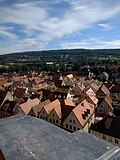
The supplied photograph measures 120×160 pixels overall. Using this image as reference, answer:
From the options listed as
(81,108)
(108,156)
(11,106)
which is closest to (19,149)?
(108,156)

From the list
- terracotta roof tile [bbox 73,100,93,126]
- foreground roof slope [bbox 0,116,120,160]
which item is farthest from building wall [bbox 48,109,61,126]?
foreground roof slope [bbox 0,116,120,160]

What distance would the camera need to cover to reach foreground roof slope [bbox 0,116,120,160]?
4.23 m

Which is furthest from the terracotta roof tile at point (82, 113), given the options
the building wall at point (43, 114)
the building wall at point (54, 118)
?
the building wall at point (43, 114)

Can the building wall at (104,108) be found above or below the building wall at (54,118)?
below

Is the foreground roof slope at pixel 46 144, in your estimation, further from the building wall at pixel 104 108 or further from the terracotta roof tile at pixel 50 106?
the building wall at pixel 104 108

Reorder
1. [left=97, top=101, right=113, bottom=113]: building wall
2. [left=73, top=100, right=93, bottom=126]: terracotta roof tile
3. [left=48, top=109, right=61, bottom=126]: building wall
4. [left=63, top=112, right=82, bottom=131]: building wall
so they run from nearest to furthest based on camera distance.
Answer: [left=63, top=112, right=82, bottom=131]: building wall < [left=73, top=100, right=93, bottom=126]: terracotta roof tile < [left=48, top=109, right=61, bottom=126]: building wall < [left=97, top=101, right=113, bottom=113]: building wall

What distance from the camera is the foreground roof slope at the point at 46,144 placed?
4.23m

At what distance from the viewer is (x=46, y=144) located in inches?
184

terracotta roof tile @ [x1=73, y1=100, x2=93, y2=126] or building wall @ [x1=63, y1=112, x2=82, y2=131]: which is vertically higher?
terracotta roof tile @ [x1=73, y1=100, x2=93, y2=126]

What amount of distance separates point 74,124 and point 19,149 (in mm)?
27804

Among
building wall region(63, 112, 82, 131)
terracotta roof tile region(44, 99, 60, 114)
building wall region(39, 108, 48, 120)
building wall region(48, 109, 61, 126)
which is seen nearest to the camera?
building wall region(63, 112, 82, 131)

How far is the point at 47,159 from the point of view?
4086 mm

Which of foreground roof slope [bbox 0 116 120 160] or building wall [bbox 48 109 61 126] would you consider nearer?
foreground roof slope [bbox 0 116 120 160]

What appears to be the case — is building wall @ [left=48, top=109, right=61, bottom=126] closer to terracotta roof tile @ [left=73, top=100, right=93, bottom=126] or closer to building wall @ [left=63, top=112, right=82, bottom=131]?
building wall @ [left=63, top=112, right=82, bottom=131]
